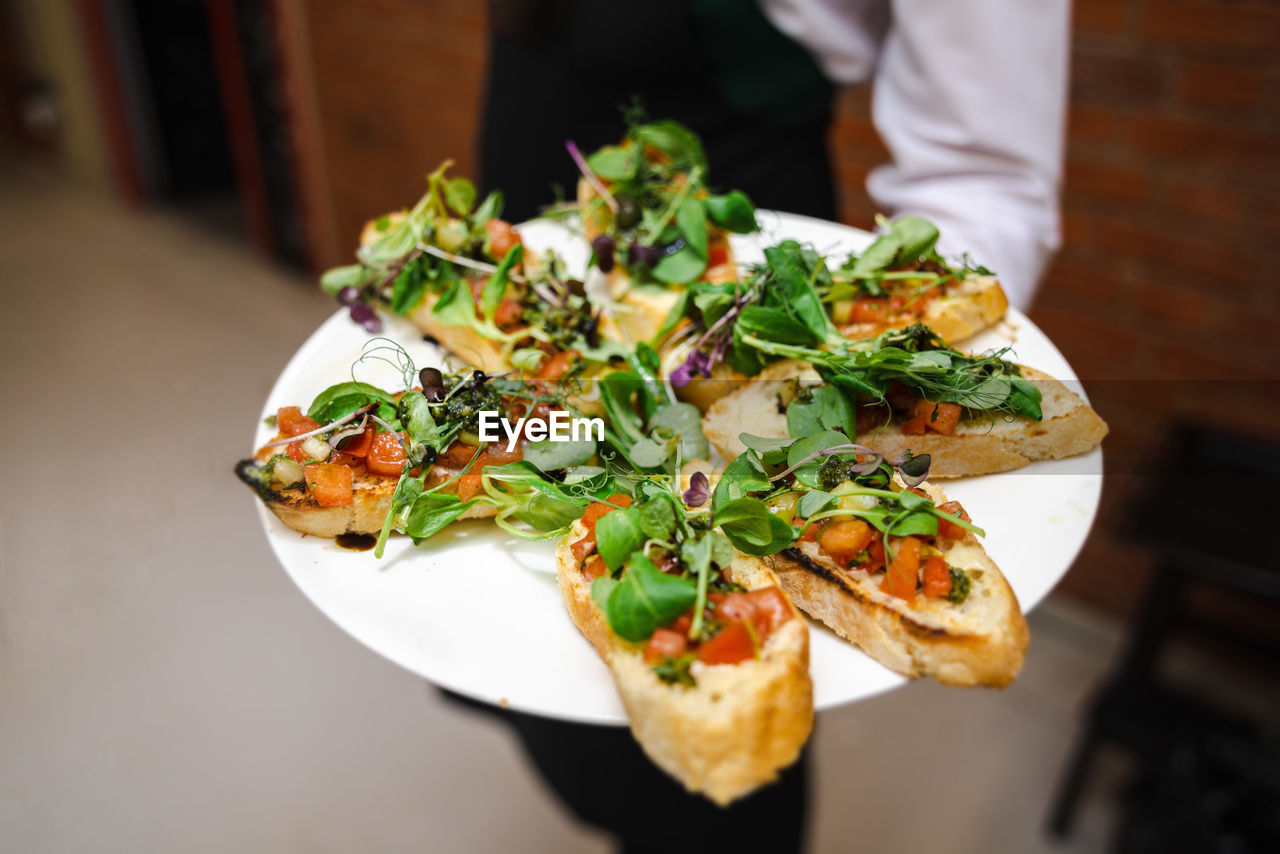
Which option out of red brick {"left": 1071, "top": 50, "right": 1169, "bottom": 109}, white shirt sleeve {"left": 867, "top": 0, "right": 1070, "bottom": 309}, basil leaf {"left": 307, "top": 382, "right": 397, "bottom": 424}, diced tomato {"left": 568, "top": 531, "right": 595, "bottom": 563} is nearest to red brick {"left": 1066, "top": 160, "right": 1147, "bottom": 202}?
red brick {"left": 1071, "top": 50, "right": 1169, "bottom": 109}

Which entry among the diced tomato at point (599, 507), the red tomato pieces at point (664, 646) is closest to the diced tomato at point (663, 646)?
the red tomato pieces at point (664, 646)

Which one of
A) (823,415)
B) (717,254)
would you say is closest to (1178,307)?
(717,254)

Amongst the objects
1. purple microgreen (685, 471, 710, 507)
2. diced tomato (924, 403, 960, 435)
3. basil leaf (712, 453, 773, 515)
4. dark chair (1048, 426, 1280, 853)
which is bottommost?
dark chair (1048, 426, 1280, 853)

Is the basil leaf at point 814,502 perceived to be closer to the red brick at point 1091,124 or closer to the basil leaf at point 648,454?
the basil leaf at point 648,454

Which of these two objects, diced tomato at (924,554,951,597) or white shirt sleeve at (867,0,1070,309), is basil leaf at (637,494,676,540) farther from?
white shirt sleeve at (867,0,1070,309)

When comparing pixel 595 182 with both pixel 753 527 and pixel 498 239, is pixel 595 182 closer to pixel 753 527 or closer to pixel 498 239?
pixel 498 239

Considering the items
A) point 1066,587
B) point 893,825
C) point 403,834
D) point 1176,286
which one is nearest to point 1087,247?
point 1176,286
